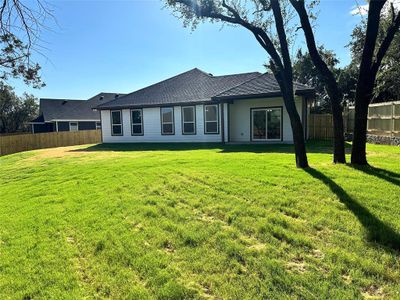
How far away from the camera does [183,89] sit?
2180 centimetres

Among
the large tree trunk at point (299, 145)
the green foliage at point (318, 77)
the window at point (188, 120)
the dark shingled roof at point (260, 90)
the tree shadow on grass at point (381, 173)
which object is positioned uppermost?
the green foliage at point (318, 77)

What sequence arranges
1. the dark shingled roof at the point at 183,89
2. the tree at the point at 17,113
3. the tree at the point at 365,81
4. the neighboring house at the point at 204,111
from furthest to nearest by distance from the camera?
the tree at the point at 17,113 < the dark shingled roof at the point at 183,89 < the neighboring house at the point at 204,111 < the tree at the point at 365,81

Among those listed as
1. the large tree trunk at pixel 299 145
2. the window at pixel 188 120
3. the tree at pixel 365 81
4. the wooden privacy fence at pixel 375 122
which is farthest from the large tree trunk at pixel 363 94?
the window at pixel 188 120

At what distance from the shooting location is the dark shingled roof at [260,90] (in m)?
15.4

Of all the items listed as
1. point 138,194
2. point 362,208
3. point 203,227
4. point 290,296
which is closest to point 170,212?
point 203,227

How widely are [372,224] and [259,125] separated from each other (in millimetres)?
14384

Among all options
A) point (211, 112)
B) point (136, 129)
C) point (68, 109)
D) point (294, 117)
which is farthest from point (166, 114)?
point (68, 109)

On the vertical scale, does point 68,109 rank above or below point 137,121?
above

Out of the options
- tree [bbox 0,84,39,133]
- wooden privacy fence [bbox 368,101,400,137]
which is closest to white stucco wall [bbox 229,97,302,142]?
wooden privacy fence [bbox 368,101,400,137]

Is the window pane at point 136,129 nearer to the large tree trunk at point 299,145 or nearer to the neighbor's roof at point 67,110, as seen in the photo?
the neighbor's roof at point 67,110

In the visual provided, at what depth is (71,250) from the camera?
4.11 m

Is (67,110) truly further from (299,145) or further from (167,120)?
(299,145)

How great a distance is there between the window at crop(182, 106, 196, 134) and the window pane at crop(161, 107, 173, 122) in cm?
102

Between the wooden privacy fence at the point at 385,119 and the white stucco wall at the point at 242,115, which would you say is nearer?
the wooden privacy fence at the point at 385,119
